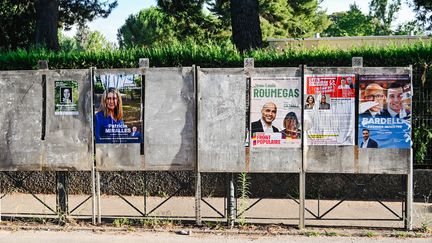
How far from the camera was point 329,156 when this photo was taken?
7590 mm

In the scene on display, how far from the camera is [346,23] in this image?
269 feet

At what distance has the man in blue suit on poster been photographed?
7539mm

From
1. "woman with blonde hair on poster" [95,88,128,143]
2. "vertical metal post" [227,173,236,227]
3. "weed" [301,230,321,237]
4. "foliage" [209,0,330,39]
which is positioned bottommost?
"weed" [301,230,321,237]

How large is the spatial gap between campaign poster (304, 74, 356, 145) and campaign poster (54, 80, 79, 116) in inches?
134

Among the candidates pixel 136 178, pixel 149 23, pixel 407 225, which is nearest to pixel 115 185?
pixel 136 178

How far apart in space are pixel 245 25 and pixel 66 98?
8380mm

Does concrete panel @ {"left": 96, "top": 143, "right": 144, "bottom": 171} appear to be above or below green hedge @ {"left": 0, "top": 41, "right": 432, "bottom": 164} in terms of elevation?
below

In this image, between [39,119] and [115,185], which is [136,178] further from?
[39,119]

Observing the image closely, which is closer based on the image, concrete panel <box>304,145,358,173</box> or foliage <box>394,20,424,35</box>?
concrete panel <box>304,145,358,173</box>

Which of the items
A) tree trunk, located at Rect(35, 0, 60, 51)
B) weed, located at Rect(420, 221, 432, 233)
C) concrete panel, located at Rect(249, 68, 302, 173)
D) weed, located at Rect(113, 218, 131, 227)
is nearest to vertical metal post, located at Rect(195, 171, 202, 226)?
concrete panel, located at Rect(249, 68, 302, 173)

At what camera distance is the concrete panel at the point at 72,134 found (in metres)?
7.84

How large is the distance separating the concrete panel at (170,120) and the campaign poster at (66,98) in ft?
3.58

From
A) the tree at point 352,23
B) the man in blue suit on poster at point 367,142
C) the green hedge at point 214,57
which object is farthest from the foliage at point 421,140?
the tree at point 352,23

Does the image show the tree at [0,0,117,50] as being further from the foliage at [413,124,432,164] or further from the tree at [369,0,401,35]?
the tree at [369,0,401,35]
